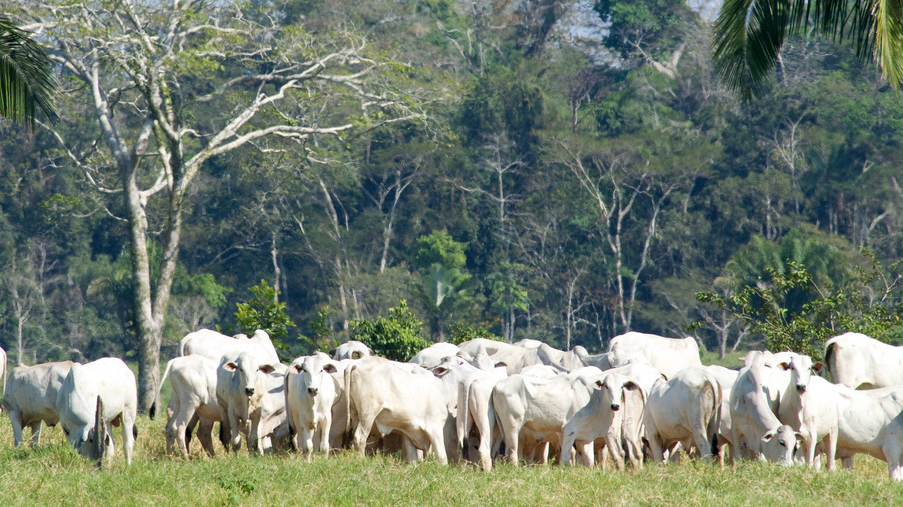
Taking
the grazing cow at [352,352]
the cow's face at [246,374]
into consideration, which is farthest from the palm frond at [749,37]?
the grazing cow at [352,352]

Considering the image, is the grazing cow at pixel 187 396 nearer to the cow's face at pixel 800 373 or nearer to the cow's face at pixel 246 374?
the cow's face at pixel 246 374

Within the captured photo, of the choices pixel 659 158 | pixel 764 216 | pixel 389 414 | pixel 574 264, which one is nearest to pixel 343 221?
pixel 574 264

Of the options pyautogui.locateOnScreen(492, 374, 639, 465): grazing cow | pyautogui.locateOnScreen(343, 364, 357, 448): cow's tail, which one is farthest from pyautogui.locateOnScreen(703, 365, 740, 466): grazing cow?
pyautogui.locateOnScreen(343, 364, 357, 448): cow's tail

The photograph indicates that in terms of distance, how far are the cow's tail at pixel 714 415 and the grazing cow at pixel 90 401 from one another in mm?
5824

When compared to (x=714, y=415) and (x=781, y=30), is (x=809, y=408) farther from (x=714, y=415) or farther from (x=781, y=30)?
(x=781, y=30)

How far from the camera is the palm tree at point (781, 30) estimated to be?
32.6 ft

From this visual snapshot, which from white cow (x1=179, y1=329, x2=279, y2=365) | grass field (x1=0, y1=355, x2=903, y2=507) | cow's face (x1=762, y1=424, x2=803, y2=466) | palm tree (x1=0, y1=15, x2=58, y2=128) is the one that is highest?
palm tree (x1=0, y1=15, x2=58, y2=128)

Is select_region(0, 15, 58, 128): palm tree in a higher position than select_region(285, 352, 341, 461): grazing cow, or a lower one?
higher

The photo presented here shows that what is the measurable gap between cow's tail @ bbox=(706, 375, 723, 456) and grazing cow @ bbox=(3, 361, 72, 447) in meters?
6.81

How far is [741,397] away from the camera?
1091 cm

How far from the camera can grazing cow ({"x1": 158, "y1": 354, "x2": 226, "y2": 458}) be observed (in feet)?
40.4

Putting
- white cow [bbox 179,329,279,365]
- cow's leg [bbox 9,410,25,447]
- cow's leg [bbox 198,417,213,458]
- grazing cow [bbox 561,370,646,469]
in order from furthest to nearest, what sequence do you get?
white cow [bbox 179,329,279,365] < cow's leg [bbox 198,417,213,458] < cow's leg [bbox 9,410,25,447] < grazing cow [bbox 561,370,646,469]

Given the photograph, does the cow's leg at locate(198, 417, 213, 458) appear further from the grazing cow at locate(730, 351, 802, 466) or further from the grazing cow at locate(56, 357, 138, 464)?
the grazing cow at locate(730, 351, 802, 466)

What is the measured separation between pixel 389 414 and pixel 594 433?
2.17 metres
